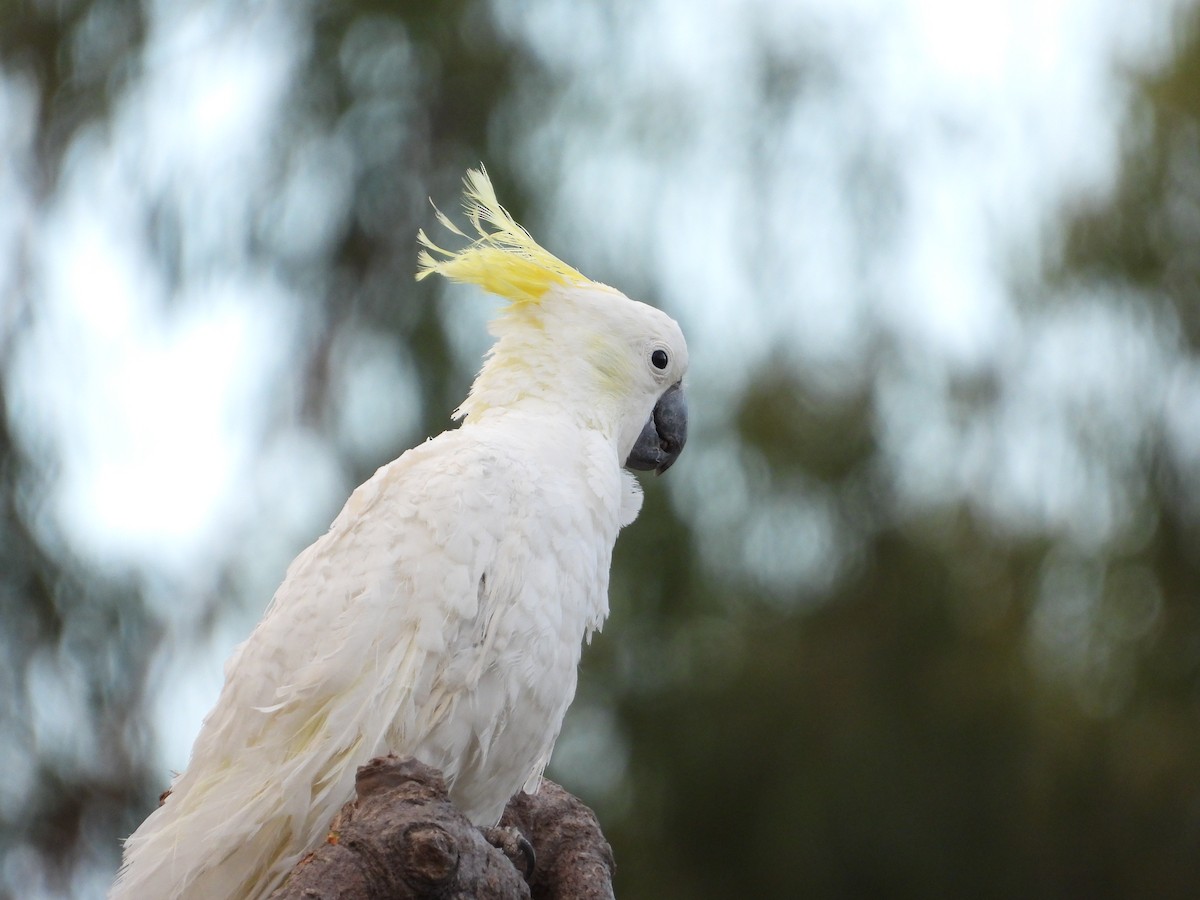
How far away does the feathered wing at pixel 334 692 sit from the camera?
75.8 inches

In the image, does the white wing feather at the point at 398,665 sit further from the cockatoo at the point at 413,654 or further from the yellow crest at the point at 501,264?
the yellow crest at the point at 501,264

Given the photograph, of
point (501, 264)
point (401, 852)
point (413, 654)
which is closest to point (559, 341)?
point (501, 264)

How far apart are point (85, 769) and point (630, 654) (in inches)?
79.8

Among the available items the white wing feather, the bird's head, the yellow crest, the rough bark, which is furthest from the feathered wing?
the yellow crest

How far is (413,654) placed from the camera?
1985 millimetres

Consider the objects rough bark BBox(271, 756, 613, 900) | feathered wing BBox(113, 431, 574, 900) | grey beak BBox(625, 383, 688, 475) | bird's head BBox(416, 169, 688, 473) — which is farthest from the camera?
grey beak BBox(625, 383, 688, 475)

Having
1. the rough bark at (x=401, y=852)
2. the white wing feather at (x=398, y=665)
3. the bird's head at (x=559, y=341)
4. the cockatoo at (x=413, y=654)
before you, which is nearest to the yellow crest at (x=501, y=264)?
the bird's head at (x=559, y=341)

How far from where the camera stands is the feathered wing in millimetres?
1925

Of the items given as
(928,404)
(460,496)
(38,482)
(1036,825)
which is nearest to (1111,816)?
(1036,825)

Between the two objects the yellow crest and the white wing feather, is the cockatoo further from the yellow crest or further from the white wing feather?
the yellow crest

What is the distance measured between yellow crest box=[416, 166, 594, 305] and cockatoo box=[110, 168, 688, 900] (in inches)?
10.4

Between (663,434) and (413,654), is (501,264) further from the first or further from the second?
(413,654)

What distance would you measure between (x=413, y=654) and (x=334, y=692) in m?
0.14

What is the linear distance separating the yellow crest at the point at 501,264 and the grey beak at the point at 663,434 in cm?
31
